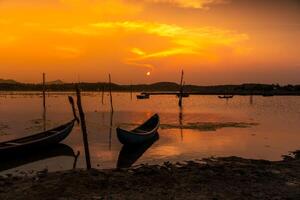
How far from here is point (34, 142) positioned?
74.6 feet

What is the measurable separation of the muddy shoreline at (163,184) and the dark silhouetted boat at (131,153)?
5178 millimetres

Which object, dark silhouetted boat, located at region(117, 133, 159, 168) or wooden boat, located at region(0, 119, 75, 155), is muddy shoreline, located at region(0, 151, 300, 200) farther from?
wooden boat, located at region(0, 119, 75, 155)

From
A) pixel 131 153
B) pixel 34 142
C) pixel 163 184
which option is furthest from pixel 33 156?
pixel 163 184

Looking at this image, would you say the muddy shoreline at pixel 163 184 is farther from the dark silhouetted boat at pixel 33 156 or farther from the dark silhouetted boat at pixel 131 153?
the dark silhouetted boat at pixel 33 156

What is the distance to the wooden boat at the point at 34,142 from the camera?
2075cm

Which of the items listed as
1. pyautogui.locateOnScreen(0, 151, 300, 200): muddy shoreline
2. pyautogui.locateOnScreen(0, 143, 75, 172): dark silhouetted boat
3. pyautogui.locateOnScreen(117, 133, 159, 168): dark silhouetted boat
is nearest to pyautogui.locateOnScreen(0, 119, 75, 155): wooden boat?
pyautogui.locateOnScreen(0, 143, 75, 172): dark silhouetted boat

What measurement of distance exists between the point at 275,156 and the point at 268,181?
9598 millimetres

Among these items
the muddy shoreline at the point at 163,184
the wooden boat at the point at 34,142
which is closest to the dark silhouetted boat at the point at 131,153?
the wooden boat at the point at 34,142

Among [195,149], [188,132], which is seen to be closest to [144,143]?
[195,149]

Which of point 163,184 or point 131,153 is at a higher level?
point 163,184

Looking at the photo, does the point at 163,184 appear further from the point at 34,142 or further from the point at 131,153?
the point at 34,142

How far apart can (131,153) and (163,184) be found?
34.3 ft

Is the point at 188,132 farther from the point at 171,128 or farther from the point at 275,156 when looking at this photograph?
the point at 275,156

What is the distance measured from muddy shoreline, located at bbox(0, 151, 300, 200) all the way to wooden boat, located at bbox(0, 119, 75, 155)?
6.78 m
